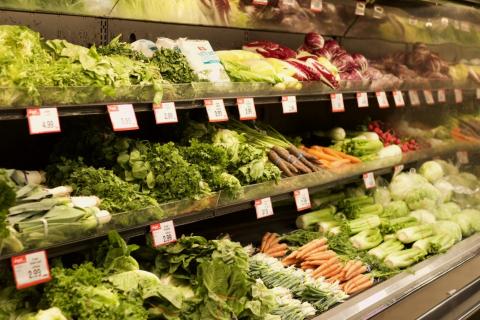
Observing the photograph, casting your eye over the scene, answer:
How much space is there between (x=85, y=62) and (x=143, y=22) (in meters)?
1.07

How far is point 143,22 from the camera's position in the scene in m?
3.28

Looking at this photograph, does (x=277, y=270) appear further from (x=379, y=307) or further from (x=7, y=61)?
(x=7, y=61)

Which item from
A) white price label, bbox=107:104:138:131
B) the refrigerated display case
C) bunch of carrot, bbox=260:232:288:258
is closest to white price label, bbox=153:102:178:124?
the refrigerated display case

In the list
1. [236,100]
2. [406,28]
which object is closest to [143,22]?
[236,100]

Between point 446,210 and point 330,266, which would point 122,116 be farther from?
point 446,210

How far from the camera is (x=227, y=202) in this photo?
2.86 metres

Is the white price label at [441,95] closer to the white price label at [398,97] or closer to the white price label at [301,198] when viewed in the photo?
the white price label at [398,97]

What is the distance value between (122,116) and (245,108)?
0.85m

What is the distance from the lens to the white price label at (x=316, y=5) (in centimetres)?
402

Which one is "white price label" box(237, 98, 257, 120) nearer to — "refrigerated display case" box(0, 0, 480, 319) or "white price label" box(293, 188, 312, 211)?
"refrigerated display case" box(0, 0, 480, 319)

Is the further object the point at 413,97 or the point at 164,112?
the point at 413,97

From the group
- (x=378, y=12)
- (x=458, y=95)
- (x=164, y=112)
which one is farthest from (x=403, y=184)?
(x=164, y=112)

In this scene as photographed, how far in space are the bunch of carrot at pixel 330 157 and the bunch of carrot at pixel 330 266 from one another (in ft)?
1.85

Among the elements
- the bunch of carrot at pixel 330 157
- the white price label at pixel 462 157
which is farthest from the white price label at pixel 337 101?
the white price label at pixel 462 157
